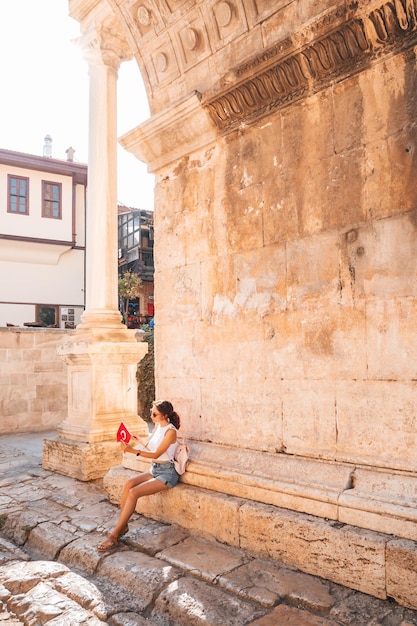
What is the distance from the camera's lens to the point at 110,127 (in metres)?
6.36

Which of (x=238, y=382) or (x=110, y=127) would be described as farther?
(x=110, y=127)

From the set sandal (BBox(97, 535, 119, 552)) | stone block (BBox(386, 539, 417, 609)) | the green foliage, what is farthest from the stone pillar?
the green foliage

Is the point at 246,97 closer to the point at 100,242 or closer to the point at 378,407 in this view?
the point at 378,407

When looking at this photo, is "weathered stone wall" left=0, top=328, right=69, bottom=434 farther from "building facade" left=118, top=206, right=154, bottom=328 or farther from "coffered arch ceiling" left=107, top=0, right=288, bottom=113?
"building facade" left=118, top=206, right=154, bottom=328

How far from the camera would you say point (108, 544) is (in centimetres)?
349

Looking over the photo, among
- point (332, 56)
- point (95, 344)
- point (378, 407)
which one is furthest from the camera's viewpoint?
point (95, 344)

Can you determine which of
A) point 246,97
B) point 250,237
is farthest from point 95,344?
point 246,97

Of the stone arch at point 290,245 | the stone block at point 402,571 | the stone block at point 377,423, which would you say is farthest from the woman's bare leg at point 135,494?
the stone block at point 402,571

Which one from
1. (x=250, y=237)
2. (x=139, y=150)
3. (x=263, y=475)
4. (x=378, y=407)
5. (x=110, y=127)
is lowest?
(x=263, y=475)

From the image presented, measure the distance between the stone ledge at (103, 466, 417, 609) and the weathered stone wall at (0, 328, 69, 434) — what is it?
6.86m

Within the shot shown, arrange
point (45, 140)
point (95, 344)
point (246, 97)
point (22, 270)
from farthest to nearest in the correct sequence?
1. point (45, 140)
2. point (22, 270)
3. point (95, 344)
4. point (246, 97)

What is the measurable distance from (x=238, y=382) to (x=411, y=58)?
2.36 meters

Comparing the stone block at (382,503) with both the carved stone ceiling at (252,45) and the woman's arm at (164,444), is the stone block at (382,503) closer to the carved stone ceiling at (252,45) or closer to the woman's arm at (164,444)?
the woman's arm at (164,444)

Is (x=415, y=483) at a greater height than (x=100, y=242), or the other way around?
(x=100, y=242)
